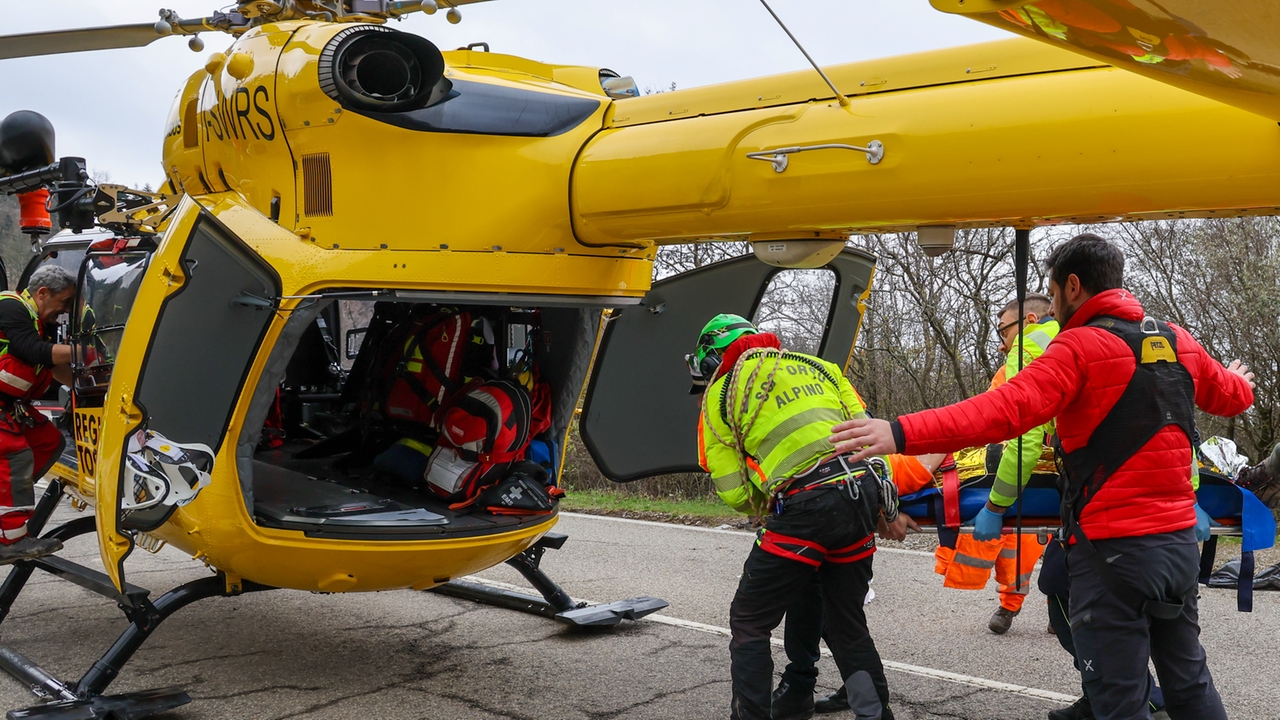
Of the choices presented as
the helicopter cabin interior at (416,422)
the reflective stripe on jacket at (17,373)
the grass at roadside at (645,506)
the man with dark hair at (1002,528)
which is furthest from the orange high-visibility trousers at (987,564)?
the reflective stripe on jacket at (17,373)

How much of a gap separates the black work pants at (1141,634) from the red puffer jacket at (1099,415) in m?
0.07

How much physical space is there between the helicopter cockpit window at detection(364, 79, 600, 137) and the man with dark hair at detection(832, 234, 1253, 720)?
2034 millimetres

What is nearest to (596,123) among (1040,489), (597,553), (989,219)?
(989,219)

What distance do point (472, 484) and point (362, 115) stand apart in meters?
1.81

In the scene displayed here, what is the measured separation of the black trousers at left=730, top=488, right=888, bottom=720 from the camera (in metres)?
3.86

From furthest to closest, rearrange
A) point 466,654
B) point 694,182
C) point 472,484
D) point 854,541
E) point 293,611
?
1. point 293,611
2. point 466,654
3. point 472,484
4. point 854,541
5. point 694,182

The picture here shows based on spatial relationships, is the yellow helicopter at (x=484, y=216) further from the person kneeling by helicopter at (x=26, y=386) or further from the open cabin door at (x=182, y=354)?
the person kneeling by helicopter at (x=26, y=386)

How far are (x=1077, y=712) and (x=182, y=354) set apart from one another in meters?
3.82

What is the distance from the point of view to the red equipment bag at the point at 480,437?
16.1 feet

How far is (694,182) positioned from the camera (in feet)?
11.8

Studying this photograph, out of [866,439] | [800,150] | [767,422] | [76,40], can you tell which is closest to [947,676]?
[767,422]

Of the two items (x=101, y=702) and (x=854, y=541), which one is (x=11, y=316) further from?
(x=854, y=541)

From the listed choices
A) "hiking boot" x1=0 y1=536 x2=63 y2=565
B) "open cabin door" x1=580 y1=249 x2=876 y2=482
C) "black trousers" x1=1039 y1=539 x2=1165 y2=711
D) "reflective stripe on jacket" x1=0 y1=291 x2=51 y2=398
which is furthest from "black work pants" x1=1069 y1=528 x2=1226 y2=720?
"reflective stripe on jacket" x1=0 y1=291 x2=51 y2=398

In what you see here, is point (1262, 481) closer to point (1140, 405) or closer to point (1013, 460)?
point (1013, 460)
